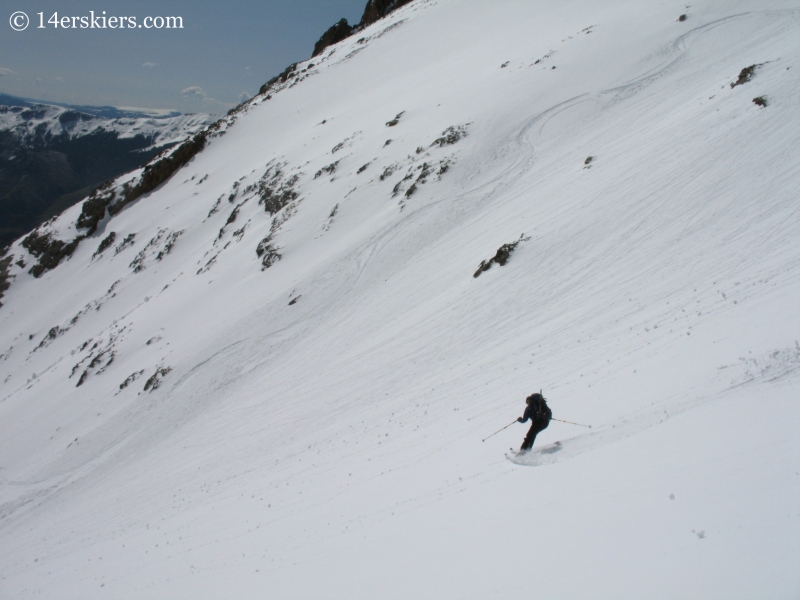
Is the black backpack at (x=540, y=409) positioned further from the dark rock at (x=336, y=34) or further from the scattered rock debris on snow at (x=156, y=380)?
the dark rock at (x=336, y=34)

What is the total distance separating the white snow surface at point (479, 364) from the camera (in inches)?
243

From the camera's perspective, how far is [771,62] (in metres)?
21.1

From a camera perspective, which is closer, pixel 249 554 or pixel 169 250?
pixel 249 554

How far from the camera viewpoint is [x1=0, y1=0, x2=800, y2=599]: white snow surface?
6.18 meters

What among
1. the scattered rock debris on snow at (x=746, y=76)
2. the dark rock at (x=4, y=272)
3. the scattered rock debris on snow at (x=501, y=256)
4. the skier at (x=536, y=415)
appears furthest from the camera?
the dark rock at (x=4, y=272)

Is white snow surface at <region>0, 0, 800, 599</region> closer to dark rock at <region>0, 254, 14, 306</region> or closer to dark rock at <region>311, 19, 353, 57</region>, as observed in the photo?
dark rock at <region>0, 254, 14, 306</region>

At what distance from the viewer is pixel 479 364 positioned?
603 inches

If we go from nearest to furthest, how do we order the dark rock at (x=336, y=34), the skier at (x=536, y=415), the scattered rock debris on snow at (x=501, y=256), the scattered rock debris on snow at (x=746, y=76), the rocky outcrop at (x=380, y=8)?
1. the skier at (x=536, y=415)
2. the scattered rock debris on snow at (x=501, y=256)
3. the scattered rock debris on snow at (x=746, y=76)
4. the rocky outcrop at (x=380, y=8)
5. the dark rock at (x=336, y=34)

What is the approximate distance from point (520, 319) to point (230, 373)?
1717cm

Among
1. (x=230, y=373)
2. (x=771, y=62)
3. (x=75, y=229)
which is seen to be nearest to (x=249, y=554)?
(x=230, y=373)

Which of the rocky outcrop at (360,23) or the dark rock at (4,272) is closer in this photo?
the dark rock at (4,272)

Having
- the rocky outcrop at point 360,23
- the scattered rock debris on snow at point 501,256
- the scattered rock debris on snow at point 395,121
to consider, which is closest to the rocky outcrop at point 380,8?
the rocky outcrop at point 360,23

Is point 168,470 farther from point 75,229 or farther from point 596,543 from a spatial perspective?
point 75,229

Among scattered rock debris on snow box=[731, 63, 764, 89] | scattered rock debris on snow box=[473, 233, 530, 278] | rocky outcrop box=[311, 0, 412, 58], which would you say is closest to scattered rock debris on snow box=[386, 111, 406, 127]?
scattered rock debris on snow box=[473, 233, 530, 278]
